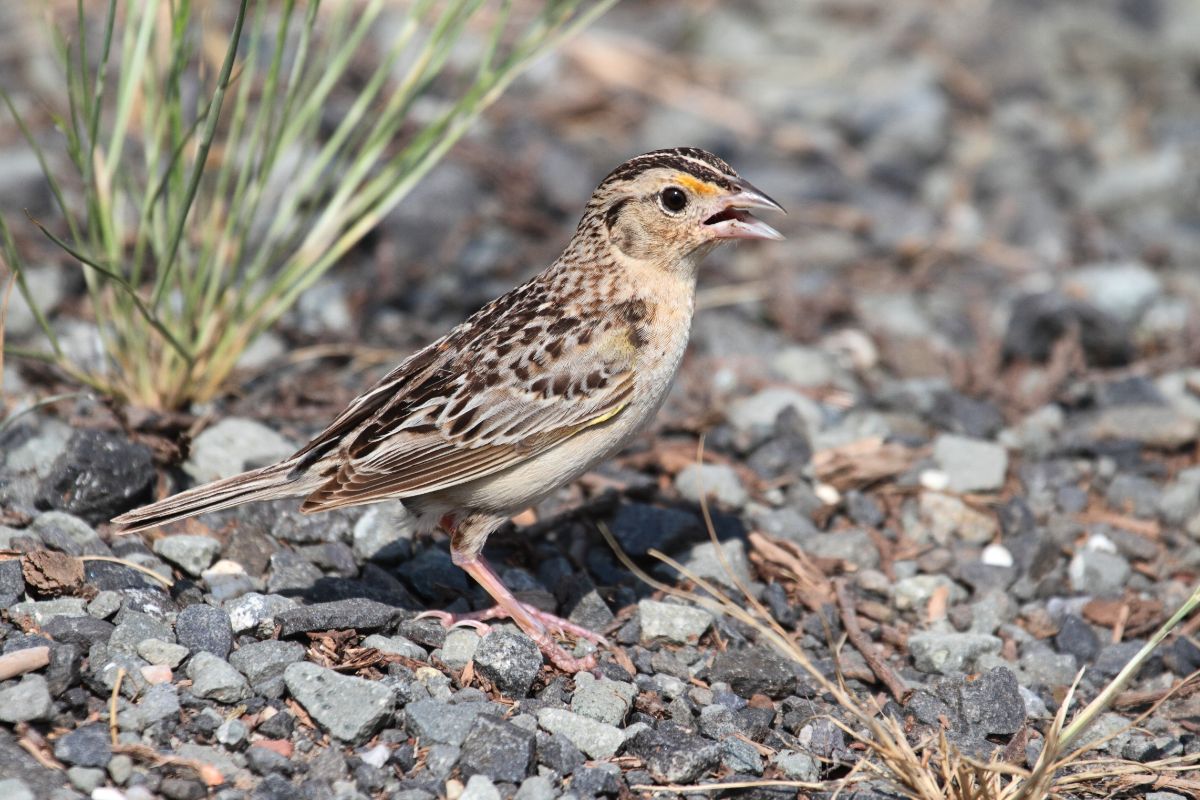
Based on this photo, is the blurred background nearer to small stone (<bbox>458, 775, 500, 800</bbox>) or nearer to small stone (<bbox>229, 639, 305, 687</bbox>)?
small stone (<bbox>229, 639, 305, 687</bbox>)

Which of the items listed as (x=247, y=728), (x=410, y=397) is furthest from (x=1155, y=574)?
(x=247, y=728)

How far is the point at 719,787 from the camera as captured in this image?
4.43m

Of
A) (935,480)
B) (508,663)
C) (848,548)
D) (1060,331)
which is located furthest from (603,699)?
(1060,331)

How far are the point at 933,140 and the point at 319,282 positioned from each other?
497cm

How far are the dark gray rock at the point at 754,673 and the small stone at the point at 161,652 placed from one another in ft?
6.29

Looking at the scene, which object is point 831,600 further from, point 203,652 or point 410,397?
point 203,652

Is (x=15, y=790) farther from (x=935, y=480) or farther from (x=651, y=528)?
(x=935, y=480)

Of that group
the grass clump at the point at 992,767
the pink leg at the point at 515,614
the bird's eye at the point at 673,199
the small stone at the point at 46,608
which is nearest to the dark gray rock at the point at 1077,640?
the grass clump at the point at 992,767

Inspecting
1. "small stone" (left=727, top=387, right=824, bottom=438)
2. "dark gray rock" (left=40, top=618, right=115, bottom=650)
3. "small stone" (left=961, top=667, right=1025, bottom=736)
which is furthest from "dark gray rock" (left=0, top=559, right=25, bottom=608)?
"small stone" (left=727, top=387, right=824, bottom=438)

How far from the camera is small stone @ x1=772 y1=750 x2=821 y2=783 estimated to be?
4.60 metres

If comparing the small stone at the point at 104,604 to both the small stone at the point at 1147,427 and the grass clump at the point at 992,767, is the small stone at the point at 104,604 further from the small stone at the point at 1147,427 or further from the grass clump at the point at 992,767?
the small stone at the point at 1147,427

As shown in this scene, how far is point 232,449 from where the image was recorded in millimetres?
6223

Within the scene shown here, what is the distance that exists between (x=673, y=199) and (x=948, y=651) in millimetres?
2104

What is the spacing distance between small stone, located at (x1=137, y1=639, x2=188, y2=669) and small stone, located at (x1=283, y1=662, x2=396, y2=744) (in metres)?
0.36
